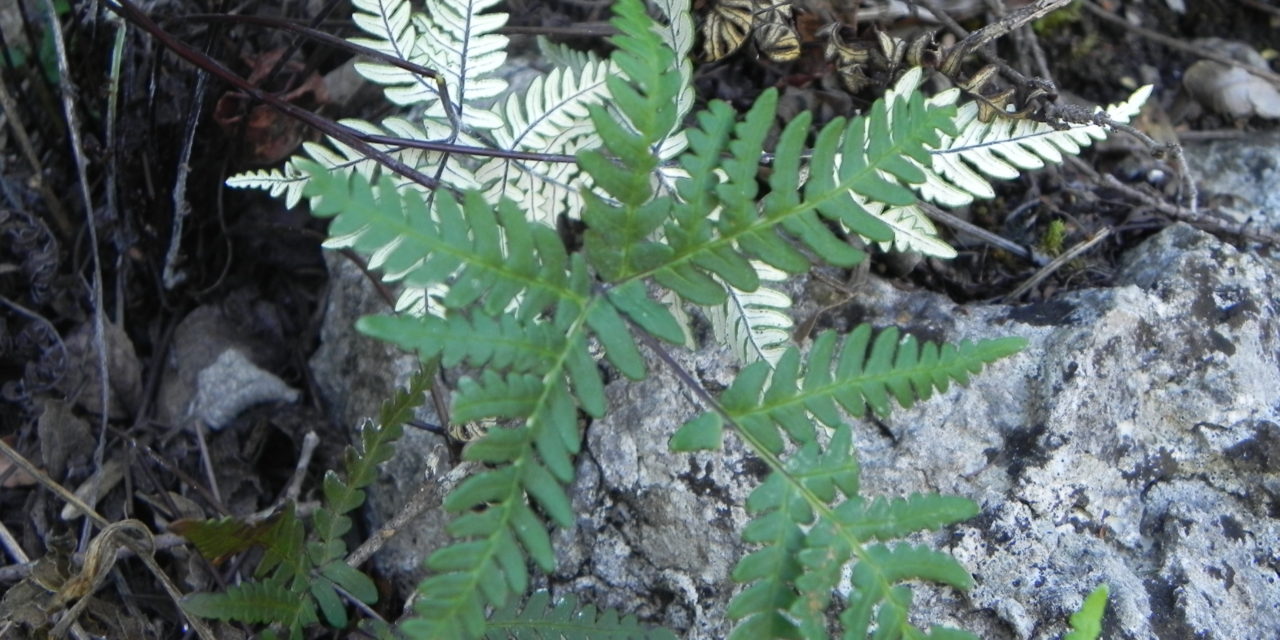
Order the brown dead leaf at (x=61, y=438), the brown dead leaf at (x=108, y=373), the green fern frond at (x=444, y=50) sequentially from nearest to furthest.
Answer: the green fern frond at (x=444, y=50), the brown dead leaf at (x=61, y=438), the brown dead leaf at (x=108, y=373)

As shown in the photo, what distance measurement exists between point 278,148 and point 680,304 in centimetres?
130

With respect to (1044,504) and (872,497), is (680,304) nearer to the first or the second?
(872,497)

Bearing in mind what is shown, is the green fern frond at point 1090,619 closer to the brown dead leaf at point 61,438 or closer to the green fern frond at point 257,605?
the green fern frond at point 257,605

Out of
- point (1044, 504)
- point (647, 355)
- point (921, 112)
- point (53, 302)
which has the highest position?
point (921, 112)

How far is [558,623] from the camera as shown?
2.18 metres

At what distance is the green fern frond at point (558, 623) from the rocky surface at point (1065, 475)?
229mm

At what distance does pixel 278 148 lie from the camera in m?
2.93

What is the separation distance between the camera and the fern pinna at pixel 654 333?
1.62 m

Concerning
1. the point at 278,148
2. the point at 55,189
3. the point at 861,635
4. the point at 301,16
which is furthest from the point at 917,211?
the point at 55,189

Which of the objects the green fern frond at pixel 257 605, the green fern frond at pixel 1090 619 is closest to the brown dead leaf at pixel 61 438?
the green fern frond at pixel 257 605

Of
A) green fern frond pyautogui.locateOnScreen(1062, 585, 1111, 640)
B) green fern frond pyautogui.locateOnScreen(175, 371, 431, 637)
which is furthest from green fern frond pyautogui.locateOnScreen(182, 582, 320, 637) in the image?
green fern frond pyautogui.locateOnScreen(1062, 585, 1111, 640)

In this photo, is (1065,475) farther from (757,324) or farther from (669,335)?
(669,335)

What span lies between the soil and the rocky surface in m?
0.40

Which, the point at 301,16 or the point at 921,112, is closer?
the point at 921,112
